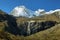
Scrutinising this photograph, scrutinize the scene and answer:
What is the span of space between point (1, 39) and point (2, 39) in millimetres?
516

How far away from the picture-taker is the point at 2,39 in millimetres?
83812

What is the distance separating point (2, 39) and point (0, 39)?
4.70 feet

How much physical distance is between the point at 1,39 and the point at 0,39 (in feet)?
5.14

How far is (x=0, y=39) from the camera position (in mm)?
84875

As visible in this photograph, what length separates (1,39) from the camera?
274 feet
